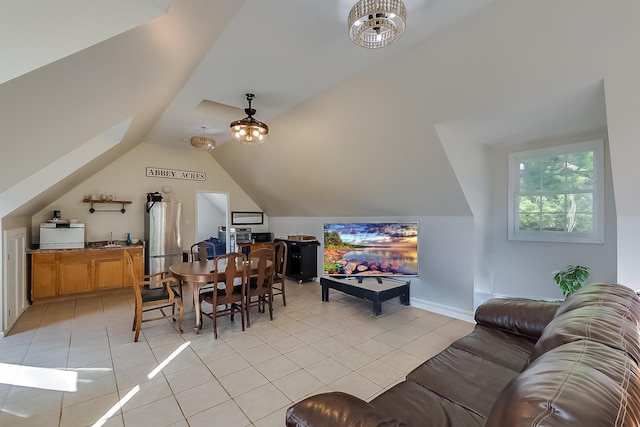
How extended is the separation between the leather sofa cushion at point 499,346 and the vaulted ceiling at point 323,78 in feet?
6.17

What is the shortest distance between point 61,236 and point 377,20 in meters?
5.55

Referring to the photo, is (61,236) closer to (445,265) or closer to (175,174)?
(175,174)

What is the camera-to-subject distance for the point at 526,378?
0.86m

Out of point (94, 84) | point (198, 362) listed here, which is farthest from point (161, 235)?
point (94, 84)

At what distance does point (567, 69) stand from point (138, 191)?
6.53 m

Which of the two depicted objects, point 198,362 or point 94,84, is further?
point 198,362

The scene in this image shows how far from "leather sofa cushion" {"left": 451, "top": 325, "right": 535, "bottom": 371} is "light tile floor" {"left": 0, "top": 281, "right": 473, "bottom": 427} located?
73 centimetres

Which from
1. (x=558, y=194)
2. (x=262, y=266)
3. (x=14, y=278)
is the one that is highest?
(x=558, y=194)

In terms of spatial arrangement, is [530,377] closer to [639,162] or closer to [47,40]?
[47,40]

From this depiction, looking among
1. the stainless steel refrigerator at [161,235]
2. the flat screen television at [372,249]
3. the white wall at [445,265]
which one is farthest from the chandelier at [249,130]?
the stainless steel refrigerator at [161,235]

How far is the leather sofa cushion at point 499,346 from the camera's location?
183 centimetres

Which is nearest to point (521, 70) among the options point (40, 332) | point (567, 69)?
point (567, 69)

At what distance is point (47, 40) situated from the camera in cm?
133

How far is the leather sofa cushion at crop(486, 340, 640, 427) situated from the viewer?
2.18 feet
